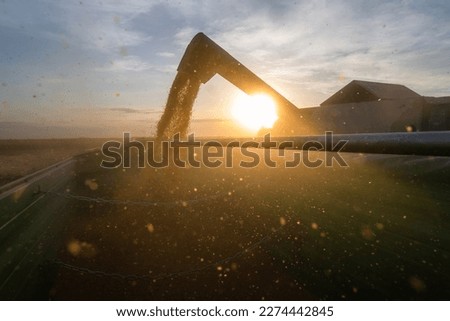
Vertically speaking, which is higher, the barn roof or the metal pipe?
the barn roof

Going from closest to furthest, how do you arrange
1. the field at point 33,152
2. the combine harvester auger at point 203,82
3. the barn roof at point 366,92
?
the combine harvester auger at point 203,82 < the barn roof at point 366,92 < the field at point 33,152

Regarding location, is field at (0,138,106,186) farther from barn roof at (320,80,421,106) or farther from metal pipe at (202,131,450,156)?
metal pipe at (202,131,450,156)

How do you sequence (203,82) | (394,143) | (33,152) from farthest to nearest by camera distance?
(33,152) → (203,82) → (394,143)

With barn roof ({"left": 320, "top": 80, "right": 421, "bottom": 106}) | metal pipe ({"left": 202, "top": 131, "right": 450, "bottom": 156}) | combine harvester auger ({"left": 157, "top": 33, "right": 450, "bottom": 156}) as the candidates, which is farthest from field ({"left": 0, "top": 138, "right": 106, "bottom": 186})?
metal pipe ({"left": 202, "top": 131, "right": 450, "bottom": 156})

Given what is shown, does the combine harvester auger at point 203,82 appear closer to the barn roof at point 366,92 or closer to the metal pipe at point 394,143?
the metal pipe at point 394,143

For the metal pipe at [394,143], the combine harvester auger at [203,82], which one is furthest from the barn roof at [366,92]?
the metal pipe at [394,143]

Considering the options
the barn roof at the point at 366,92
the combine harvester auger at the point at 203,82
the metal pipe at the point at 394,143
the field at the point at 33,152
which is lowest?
the field at the point at 33,152

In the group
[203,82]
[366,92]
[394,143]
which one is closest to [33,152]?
[203,82]

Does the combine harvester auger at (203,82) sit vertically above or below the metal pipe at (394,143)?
above

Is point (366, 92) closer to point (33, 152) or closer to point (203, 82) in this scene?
point (203, 82)

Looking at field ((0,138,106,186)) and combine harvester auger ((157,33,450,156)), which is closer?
combine harvester auger ((157,33,450,156))

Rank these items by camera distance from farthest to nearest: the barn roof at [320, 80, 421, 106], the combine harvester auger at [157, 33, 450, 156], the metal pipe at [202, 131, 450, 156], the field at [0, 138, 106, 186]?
the field at [0, 138, 106, 186] → the barn roof at [320, 80, 421, 106] → the combine harvester auger at [157, 33, 450, 156] → the metal pipe at [202, 131, 450, 156]
